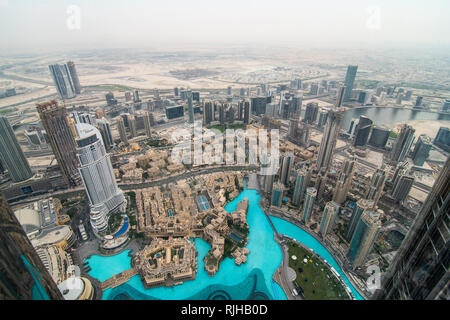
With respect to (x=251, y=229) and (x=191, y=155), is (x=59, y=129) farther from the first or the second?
(x=251, y=229)

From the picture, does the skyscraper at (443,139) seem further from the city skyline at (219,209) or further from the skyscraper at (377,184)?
the skyscraper at (377,184)

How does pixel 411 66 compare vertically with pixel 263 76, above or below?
above

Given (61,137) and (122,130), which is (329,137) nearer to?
(61,137)

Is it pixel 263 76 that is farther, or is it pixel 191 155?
pixel 263 76

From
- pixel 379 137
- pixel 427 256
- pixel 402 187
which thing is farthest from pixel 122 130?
pixel 379 137
